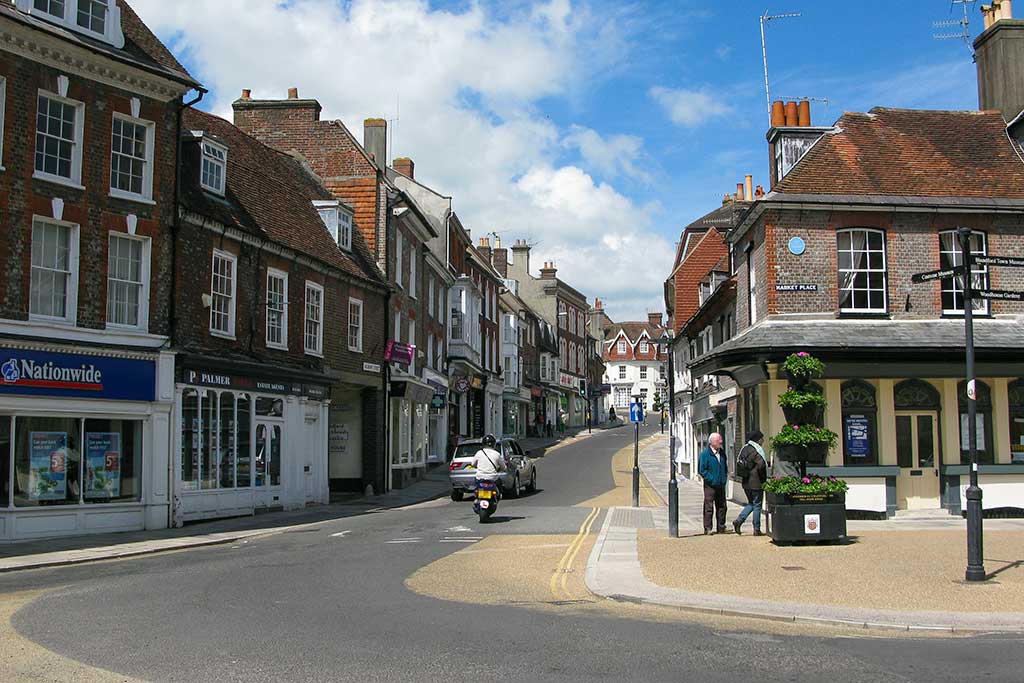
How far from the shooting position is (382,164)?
37000 millimetres

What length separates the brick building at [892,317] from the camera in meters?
21.7

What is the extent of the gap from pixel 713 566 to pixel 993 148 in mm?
16587

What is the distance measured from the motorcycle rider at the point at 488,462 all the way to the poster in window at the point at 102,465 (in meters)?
10.5

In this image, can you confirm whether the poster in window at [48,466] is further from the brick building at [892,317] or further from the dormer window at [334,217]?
the brick building at [892,317]

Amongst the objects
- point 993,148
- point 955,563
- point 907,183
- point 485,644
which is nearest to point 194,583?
point 485,644

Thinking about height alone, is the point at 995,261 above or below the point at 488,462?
above

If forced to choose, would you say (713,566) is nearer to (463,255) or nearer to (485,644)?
(485,644)

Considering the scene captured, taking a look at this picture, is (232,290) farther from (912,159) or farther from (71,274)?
(912,159)

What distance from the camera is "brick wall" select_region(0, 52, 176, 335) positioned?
18.3 m

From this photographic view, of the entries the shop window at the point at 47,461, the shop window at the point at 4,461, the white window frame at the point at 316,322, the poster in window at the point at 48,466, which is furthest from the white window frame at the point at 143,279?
the white window frame at the point at 316,322

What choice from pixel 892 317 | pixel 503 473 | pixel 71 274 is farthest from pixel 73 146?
pixel 892 317

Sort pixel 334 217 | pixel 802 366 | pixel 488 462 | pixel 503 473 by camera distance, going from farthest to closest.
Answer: pixel 334 217
pixel 503 473
pixel 488 462
pixel 802 366

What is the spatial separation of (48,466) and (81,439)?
86cm

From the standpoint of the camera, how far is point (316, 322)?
2859cm
